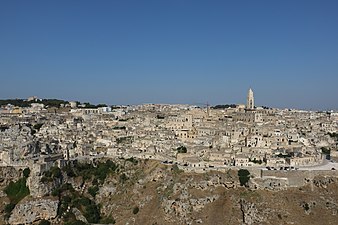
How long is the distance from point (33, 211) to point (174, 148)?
15.4m

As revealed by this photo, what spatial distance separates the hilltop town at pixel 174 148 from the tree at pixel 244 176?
0.56 ft

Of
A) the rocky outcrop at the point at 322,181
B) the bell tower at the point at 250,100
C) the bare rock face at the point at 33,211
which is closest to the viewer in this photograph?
the bare rock face at the point at 33,211

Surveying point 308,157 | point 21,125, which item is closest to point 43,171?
point 21,125

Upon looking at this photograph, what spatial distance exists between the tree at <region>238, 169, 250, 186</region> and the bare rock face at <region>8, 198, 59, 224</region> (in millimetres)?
16028

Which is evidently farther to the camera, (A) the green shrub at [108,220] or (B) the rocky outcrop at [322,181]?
(A) the green shrub at [108,220]

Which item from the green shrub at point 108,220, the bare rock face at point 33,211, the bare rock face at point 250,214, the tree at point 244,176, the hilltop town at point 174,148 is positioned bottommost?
the green shrub at point 108,220

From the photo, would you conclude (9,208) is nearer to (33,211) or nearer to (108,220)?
(33,211)

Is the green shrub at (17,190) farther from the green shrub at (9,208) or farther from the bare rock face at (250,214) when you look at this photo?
the bare rock face at (250,214)

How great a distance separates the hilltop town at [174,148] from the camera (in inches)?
1508

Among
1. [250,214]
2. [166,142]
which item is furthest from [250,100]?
[250,214]

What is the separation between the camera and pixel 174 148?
45.9m

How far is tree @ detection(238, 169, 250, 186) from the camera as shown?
3697 cm

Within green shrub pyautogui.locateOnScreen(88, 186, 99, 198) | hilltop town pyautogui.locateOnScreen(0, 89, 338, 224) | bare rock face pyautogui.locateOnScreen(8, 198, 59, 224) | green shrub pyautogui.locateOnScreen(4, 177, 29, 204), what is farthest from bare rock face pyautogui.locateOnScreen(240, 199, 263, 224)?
green shrub pyautogui.locateOnScreen(4, 177, 29, 204)

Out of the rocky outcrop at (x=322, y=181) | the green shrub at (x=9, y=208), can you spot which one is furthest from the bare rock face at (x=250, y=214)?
the green shrub at (x=9, y=208)
